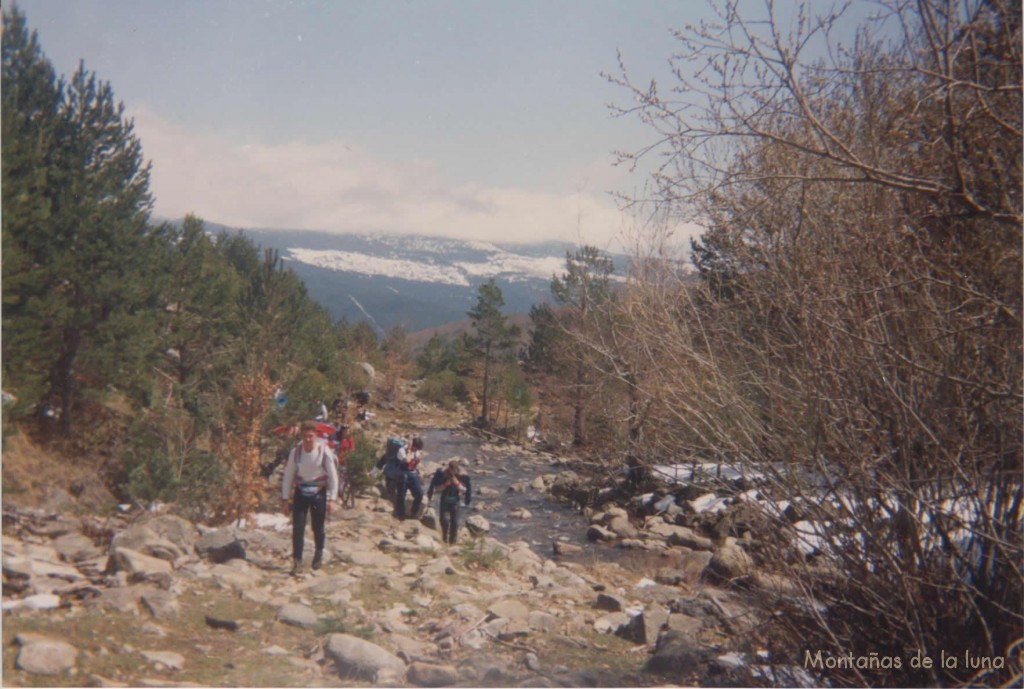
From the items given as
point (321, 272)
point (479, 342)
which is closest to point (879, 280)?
point (479, 342)

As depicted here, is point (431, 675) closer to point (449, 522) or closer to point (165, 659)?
point (165, 659)

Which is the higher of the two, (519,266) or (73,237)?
(519,266)

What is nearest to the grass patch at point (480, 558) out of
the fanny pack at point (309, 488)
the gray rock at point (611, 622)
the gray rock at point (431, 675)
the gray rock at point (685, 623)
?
the gray rock at point (611, 622)

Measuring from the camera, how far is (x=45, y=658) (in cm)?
400

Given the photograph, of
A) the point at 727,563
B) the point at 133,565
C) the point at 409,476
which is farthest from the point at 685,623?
the point at 409,476

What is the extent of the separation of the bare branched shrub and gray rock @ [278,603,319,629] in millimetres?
3352

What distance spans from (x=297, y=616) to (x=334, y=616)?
321 mm

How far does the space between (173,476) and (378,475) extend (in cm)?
461

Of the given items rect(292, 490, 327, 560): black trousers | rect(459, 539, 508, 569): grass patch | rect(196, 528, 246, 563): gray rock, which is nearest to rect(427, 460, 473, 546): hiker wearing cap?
rect(459, 539, 508, 569): grass patch

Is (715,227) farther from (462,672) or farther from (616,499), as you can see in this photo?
(616,499)

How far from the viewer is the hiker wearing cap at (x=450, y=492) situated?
9.79 meters

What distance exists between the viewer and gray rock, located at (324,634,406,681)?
473cm

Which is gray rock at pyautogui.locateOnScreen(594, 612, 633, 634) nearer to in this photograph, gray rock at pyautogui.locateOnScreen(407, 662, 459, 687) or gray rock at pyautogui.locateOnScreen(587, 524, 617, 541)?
gray rock at pyautogui.locateOnScreen(407, 662, 459, 687)

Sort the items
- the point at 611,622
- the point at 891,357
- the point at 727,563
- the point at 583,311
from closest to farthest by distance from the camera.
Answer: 1. the point at 891,357
2. the point at 611,622
3. the point at 727,563
4. the point at 583,311
